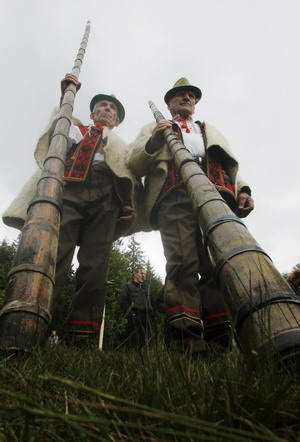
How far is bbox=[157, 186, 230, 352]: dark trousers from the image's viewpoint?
2711 mm

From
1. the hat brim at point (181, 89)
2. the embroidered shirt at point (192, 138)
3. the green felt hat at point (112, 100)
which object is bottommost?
the embroidered shirt at point (192, 138)

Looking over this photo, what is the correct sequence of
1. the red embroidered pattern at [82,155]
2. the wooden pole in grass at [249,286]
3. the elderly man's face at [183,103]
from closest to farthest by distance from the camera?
the wooden pole in grass at [249,286] → the red embroidered pattern at [82,155] → the elderly man's face at [183,103]

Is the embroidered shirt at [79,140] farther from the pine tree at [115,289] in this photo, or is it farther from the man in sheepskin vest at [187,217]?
the pine tree at [115,289]

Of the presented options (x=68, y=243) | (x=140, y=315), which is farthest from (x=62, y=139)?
(x=140, y=315)

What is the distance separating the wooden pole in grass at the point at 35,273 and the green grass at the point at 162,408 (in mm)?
392

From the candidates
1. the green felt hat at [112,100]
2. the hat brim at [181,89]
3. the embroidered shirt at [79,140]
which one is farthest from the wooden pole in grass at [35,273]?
the green felt hat at [112,100]

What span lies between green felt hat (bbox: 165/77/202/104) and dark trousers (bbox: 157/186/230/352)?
1.74m

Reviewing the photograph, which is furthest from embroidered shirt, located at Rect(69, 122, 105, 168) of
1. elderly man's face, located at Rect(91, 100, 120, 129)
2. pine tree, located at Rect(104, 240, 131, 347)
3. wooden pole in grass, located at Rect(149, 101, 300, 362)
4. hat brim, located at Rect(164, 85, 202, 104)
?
pine tree, located at Rect(104, 240, 131, 347)

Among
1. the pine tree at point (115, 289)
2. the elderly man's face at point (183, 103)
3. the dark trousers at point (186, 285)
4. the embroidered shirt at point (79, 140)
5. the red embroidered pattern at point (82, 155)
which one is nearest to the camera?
the dark trousers at point (186, 285)

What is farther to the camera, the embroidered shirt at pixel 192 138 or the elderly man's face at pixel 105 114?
the elderly man's face at pixel 105 114

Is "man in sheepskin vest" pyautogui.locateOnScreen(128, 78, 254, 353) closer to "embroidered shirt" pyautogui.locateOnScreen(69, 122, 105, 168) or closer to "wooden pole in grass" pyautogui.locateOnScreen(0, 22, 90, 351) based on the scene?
"embroidered shirt" pyautogui.locateOnScreen(69, 122, 105, 168)

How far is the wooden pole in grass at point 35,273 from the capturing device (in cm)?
153

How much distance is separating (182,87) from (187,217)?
2068mm

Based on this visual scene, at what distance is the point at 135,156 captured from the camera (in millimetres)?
3750
